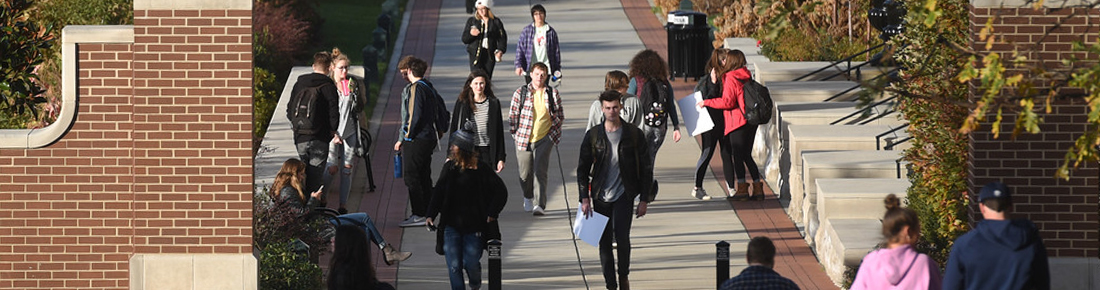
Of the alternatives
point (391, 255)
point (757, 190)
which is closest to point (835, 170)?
point (757, 190)

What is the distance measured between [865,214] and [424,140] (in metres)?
3.86

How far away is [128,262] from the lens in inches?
483

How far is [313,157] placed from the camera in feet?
48.6

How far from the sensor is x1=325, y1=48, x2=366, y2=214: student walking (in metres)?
15.2

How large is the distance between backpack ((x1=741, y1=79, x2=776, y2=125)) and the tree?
6.37 m

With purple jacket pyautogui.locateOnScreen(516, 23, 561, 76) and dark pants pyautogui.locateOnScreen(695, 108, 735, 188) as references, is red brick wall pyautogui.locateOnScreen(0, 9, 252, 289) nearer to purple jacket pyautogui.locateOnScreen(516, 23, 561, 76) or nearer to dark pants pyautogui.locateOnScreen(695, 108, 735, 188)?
dark pants pyautogui.locateOnScreen(695, 108, 735, 188)

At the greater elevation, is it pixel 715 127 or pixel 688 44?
pixel 688 44

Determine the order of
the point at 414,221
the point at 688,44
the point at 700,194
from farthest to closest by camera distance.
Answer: the point at 688,44
the point at 700,194
the point at 414,221

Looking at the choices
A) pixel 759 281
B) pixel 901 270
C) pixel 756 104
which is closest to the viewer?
pixel 759 281

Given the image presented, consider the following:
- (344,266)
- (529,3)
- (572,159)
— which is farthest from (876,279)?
(529,3)

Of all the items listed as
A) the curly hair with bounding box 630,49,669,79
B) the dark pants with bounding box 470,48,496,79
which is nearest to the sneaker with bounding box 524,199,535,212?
the curly hair with bounding box 630,49,669,79

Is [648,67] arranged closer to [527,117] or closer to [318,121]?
[527,117]

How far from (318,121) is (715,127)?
3.93 m

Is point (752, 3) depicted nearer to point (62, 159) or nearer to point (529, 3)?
point (529, 3)
